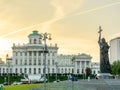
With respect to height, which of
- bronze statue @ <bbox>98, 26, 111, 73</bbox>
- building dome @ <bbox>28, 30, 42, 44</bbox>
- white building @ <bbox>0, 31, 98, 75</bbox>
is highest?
building dome @ <bbox>28, 30, 42, 44</bbox>

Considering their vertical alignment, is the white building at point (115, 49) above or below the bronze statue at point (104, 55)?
above

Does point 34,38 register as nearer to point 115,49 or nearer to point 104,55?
point 115,49

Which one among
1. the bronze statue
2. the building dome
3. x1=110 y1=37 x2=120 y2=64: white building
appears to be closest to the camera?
the bronze statue

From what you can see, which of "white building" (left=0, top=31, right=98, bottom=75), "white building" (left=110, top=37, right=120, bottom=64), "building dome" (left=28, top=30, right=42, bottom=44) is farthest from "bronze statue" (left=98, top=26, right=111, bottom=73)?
"building dome" (left=28, top=30, right=42, bottom=44)

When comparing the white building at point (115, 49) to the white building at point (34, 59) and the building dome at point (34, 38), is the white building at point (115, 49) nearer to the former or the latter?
the white building at point (34, 59)

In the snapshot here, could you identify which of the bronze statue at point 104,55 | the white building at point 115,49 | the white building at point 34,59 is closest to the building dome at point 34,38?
the white building at point 34,59

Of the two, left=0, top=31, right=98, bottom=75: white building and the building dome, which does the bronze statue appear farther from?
the building dome

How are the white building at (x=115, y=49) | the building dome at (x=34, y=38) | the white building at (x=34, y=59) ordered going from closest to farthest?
1. the white building at (x=115, y=49)
2. the white building at (x=34, y=59)
3. the building dome at (x=34, y=38)

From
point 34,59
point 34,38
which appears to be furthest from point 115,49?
point 34,38

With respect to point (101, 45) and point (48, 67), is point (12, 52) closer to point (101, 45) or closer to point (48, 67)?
point (48, 67)

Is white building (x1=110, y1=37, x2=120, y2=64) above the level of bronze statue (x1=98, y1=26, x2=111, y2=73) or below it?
above

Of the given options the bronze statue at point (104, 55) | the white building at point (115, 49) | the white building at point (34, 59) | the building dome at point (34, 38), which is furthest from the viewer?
the building dome at point (34, 38)

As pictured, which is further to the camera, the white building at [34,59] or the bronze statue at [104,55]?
the white building at [34,59]

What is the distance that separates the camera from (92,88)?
4441cm
